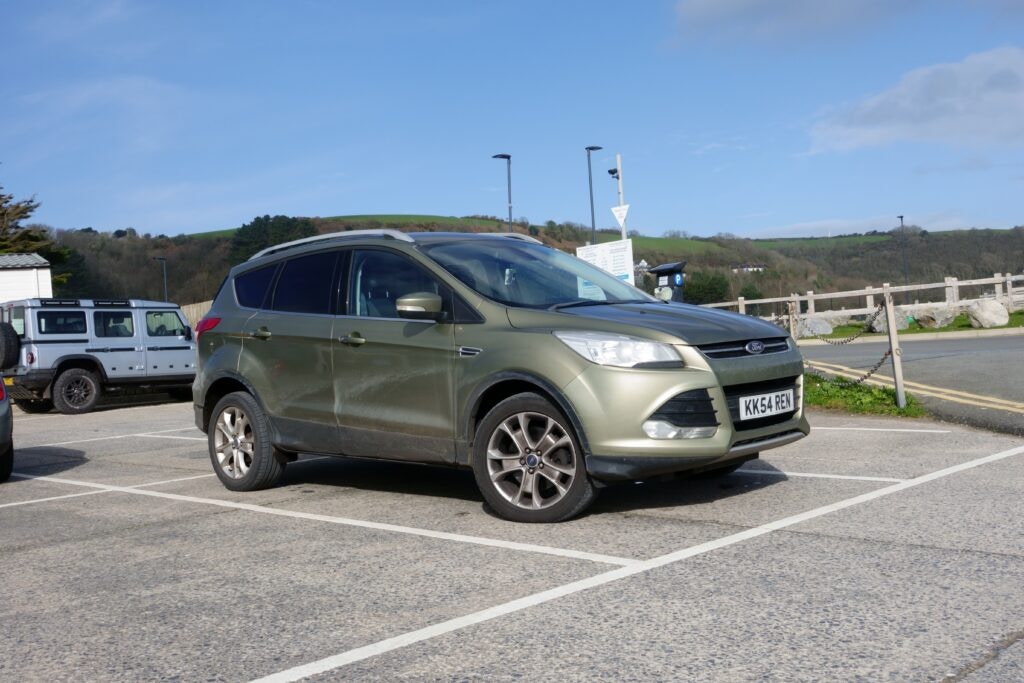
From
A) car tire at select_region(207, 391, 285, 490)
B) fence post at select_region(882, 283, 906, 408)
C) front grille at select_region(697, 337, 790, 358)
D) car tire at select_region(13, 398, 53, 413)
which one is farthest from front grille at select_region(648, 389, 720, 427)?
car tire at select_region(13, 398, 53, 413)

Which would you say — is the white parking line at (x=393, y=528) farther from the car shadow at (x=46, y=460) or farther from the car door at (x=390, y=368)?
the car shadow at (x=46, y=460)

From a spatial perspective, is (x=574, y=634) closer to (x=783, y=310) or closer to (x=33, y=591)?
(x=33, y=591)

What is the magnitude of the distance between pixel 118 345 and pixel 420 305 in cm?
1436

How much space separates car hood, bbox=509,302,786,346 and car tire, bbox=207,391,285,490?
7.78 feet

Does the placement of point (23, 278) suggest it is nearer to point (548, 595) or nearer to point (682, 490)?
point (682, 490)

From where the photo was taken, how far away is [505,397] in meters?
6.20

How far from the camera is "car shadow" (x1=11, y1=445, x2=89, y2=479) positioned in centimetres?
990

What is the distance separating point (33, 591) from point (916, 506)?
4620mm

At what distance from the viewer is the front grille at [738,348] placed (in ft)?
19.1

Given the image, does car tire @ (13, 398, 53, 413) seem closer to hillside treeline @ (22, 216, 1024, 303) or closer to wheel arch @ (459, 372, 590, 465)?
wheel arch @ (459, 372, 590, 465)

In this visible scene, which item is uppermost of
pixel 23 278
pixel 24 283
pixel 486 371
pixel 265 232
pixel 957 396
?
pixel 265 232

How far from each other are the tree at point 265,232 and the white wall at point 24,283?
53736 mm

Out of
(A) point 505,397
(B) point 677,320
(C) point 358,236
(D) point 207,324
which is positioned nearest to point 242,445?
(D) point 207,324

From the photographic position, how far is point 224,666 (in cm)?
368
